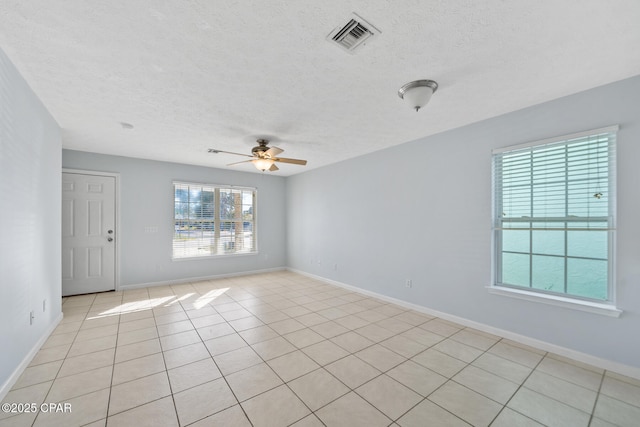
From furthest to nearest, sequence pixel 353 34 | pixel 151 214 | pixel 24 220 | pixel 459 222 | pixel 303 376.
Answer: pixel 151 214
pixel 459 222
pixel 24 220
pixel 303 376
pixel 353 34

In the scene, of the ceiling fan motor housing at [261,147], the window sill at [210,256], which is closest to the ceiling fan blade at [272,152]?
the ceiling fan motor housing at [261,147]

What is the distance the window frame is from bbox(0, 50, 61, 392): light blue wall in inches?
180

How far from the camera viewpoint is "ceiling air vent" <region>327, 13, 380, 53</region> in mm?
1604

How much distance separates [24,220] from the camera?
235 centimetres

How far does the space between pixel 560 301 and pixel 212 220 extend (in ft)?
19.5

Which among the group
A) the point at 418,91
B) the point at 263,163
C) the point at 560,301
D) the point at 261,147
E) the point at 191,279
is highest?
the point at 418,91

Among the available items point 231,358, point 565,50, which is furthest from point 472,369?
point 565,50

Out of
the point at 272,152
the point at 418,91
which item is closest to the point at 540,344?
the point at 418,91

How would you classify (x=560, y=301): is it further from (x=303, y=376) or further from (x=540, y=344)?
(x=303, y=376)

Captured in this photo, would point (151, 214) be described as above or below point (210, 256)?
above

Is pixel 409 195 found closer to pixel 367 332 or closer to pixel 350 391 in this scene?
pixel 367 332

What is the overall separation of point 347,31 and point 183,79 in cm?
147

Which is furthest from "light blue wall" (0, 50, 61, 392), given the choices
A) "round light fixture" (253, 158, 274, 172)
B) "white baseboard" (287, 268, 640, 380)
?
"white baseboard" (287, 268, 640, 380)

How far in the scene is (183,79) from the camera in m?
2.23
